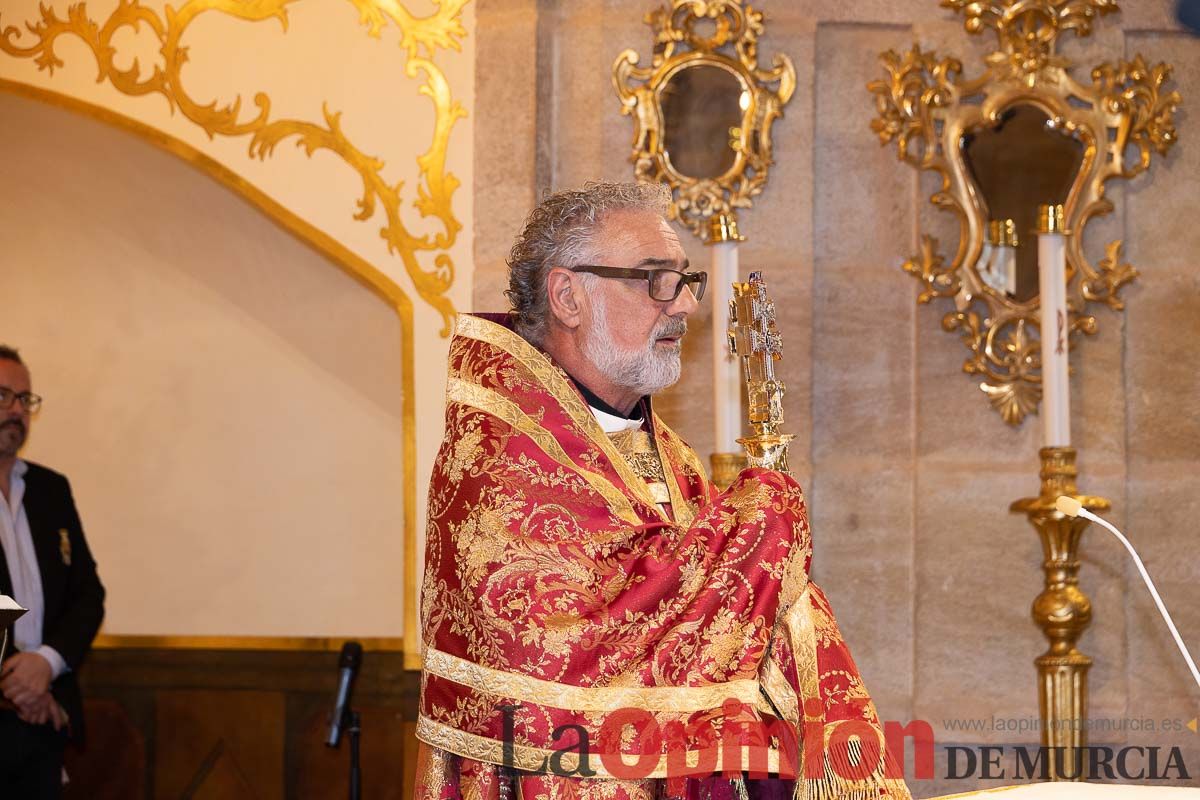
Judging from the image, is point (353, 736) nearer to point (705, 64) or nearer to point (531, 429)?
point (531, 429)

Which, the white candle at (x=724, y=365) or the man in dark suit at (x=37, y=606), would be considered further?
the man in dark suit at (x=37, y=606)

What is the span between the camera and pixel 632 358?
2.94 m

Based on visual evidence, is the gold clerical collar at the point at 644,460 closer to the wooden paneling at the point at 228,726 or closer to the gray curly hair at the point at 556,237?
the gray curly hair at the point at 556,237

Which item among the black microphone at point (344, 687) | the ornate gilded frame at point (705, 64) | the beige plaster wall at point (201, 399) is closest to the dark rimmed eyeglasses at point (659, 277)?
the ornate gilded frame at point (705, 64)

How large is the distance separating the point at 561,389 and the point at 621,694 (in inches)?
23.9

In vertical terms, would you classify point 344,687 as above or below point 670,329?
below

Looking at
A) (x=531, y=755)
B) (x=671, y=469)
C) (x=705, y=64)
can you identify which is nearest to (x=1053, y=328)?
(x=705, y=64)

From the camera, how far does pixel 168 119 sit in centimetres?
481

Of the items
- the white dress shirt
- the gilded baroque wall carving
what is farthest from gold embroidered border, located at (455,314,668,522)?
the white dress shirt

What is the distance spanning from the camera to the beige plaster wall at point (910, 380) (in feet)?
14.7

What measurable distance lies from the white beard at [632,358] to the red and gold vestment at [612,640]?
0.21 meters

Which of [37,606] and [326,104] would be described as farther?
[37,606]

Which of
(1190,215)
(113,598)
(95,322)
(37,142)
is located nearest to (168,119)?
(37,142)

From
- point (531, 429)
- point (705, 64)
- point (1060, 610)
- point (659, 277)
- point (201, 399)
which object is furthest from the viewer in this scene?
point (201, 399)
